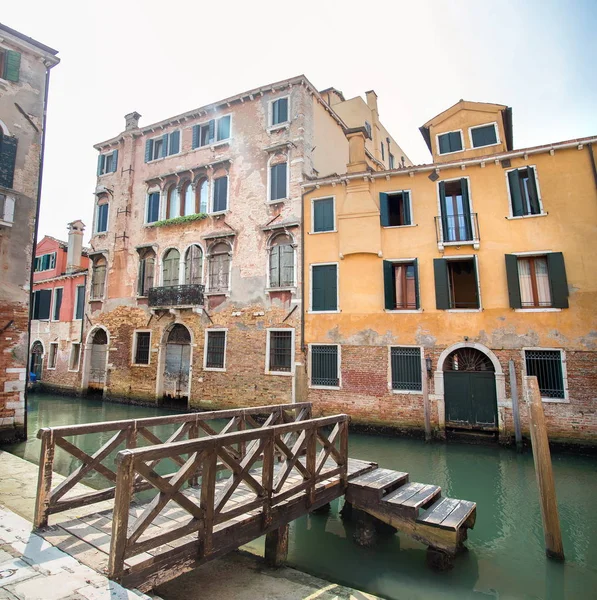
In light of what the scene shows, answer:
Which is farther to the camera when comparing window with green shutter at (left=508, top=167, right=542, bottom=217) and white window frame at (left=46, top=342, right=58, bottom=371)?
white window frame at (left=46, top=342, right=58, bottom=371)

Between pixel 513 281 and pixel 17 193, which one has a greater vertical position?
pixel 17 193

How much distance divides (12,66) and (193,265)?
8094 millimetres

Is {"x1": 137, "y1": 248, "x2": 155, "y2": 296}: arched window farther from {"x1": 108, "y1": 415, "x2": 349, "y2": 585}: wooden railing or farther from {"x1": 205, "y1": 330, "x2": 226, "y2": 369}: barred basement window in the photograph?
{"x1": 108, "y1": 415, "x2": 349, "y2": 585}: wooden railing

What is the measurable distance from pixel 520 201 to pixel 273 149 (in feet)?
27.7

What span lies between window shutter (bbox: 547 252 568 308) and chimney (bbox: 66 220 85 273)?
815 inches

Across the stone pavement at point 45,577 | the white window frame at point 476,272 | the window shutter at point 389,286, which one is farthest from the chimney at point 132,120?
the stone pavement at point 45,577

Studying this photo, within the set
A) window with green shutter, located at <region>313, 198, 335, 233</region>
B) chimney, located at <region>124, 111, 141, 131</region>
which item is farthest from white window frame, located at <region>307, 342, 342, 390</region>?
chimney, located at <region>124, 111, 141, 131</region>

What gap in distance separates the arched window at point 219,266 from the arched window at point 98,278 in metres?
6.14

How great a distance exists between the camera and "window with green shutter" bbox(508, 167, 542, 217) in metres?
10.9

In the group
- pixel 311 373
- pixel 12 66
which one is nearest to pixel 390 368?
pixel 311 373

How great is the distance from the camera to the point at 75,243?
2056 centimetres

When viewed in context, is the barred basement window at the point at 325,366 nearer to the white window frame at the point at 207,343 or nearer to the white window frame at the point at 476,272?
the white window frame at the point at 207,343

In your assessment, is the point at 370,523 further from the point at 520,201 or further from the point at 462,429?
the point at 520,201

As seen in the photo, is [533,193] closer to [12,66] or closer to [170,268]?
[170,268]
